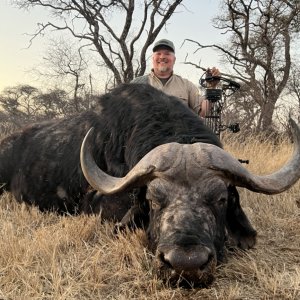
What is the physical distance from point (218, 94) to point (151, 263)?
139 inches

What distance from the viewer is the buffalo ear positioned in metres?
3.43

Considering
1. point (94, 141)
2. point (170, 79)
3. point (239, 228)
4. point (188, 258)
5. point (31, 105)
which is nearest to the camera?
point (188, 258)

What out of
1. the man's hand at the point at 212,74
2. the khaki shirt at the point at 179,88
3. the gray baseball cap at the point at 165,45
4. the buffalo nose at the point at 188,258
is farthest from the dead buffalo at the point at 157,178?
the man's hand at the point at 212,74

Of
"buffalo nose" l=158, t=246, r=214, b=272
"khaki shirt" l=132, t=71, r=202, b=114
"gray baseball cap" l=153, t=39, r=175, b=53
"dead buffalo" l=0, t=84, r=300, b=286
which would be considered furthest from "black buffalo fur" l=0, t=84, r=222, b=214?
"gray baseball cap" l=153, t=39, r=175, b=53

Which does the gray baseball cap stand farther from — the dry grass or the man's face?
the dry grass

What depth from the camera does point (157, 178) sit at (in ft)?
9.93

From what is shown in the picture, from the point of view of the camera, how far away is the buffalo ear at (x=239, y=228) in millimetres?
3430

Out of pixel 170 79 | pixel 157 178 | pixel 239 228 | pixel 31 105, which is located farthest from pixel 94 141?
pixel 31 105

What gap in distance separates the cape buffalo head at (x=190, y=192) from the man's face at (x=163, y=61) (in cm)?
335

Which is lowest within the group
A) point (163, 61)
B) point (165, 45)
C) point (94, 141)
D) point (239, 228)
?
point (239, 228)

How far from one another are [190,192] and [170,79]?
3.86m

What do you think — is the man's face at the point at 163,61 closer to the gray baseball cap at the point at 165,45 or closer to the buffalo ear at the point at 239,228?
the gray baseball cap at the point at 165,45

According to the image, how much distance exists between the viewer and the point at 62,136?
526cm

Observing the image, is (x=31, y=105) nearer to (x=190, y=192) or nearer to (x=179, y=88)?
(x=179, y=88)
